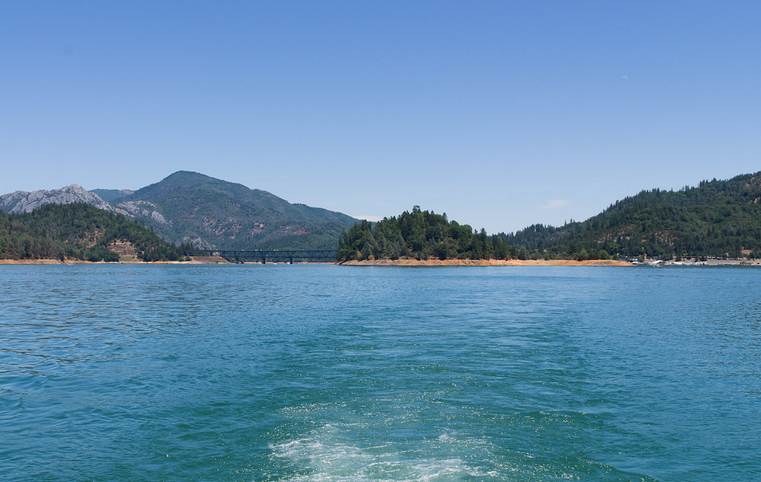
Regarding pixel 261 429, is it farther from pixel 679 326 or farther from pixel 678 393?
pixel 679 326

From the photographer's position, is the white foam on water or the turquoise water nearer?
the white foam on water

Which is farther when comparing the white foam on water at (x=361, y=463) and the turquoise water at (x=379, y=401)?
the turquoise water at (x=379, y=401)

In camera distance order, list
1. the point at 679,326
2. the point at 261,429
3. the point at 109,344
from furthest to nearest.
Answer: the point at 679,326
the point at 109,344
the point at 261,429

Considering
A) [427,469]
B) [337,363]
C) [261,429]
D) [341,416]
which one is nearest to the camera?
[427,469]

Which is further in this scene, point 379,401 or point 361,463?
point 379,401

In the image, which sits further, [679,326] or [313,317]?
[313,317]

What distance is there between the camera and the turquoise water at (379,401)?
20.5m

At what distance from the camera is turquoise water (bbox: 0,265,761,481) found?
67.3 ft

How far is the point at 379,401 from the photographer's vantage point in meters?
28.7

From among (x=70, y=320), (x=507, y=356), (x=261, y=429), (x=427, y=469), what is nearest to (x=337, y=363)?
(x=507, y=356)

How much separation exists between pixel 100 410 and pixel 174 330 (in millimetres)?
29094

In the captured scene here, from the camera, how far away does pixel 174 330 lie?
55594 millimetres

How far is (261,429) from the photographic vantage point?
24.4 meters

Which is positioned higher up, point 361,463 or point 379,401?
point 379,401
